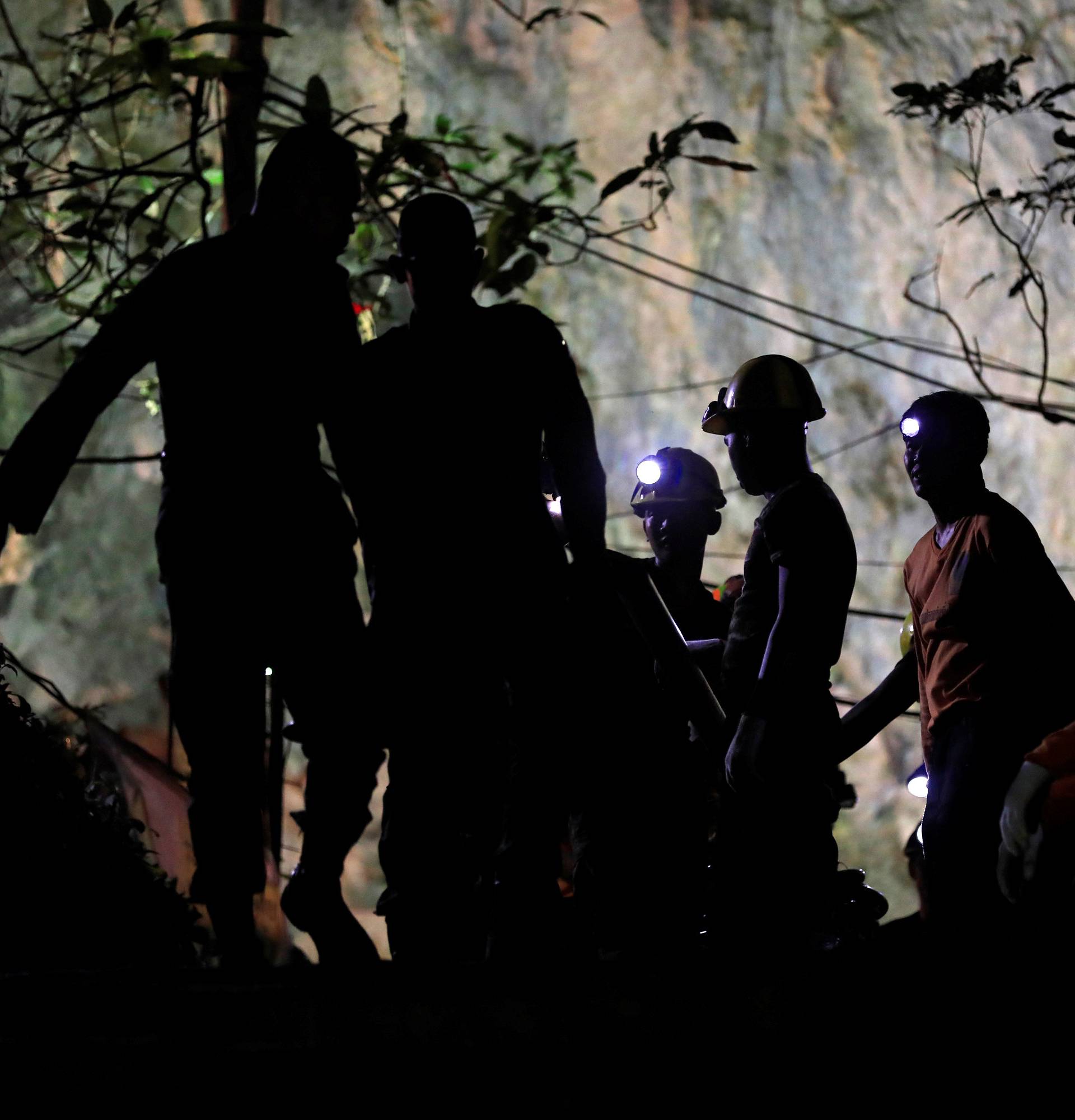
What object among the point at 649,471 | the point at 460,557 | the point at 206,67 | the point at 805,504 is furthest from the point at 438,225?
the point at 206,67

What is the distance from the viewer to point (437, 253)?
298 centimetres

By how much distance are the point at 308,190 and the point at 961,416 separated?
1.75 metres

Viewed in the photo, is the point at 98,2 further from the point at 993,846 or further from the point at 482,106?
the point at 482,106

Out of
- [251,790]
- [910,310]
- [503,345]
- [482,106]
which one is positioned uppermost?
[482,106]

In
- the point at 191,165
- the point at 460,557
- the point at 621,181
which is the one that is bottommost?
the point at 460,557

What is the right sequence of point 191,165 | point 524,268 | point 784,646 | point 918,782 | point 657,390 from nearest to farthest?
point 784,646 → point 918,782 → point 524,268 → point 191,165 → point 657,390

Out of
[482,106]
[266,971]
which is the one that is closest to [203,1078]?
[266,971]

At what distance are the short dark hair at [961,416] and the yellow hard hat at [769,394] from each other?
294 millimetres

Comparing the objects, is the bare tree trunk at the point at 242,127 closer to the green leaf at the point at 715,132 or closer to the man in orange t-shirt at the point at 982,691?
the green leaf at the point at 715,132

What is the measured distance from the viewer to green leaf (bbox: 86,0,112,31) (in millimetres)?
5746

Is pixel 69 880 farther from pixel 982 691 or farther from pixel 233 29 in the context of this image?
pixel 233 29

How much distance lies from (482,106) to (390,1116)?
42.4 ft

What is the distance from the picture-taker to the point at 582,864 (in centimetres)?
409

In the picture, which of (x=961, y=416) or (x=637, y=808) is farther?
(x=637, y=808)
